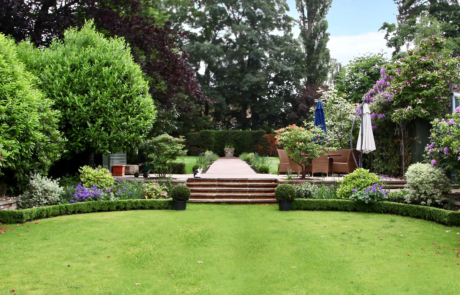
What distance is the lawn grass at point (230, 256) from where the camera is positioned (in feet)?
14.3

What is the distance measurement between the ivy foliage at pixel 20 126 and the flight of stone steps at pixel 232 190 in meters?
4.15

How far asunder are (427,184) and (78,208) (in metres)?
8.32

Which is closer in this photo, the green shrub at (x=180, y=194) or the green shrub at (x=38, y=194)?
the green shrub at (x=38, y=194)

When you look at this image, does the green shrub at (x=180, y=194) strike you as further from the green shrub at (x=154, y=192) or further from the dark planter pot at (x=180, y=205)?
the green shrub at (x=154, y=192)

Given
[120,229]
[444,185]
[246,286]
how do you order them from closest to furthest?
[246,286] < [120,229] < [444,185]

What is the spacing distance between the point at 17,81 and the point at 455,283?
8.57m

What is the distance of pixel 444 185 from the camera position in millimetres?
8656

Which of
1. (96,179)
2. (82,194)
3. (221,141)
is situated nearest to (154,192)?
(96,179)

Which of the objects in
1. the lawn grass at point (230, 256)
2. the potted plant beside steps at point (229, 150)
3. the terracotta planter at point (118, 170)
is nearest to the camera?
the lawn grass at point (230, 256)

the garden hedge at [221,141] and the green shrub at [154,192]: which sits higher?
the garden hedge at [221,141]

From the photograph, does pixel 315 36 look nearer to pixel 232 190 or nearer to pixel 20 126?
pixel 232 190

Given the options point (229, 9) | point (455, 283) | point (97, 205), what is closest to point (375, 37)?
point (229, 9)

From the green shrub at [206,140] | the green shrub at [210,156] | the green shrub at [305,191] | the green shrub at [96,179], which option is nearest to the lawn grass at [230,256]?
the green shrub at [96,179]

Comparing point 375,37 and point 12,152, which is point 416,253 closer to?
point 12,152
